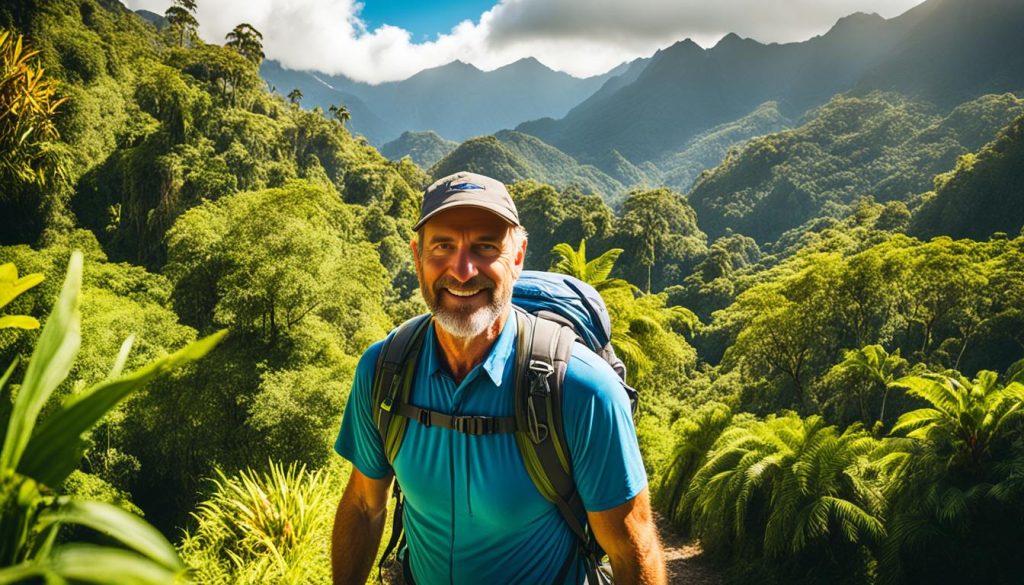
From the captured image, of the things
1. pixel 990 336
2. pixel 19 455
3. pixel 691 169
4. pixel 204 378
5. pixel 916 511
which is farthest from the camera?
pixel 691 169

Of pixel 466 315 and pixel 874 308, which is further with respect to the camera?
pixel 874 308

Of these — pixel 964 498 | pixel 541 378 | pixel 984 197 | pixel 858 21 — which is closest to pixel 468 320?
pixel 541 378

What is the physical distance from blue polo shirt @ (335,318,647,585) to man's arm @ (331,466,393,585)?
155 millimetres

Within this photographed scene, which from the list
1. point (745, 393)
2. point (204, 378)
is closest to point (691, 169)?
point (745, 393)

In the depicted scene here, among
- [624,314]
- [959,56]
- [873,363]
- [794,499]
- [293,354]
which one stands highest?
[959,56]

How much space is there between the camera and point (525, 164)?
113 metres

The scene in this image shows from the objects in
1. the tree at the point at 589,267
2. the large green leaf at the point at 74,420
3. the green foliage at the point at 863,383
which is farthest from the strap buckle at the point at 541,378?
the green foliage at the point at 863,383

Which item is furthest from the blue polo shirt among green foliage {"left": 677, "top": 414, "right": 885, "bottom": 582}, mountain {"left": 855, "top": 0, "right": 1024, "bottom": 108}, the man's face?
mountain {"left": 855, "top": 0, "right": 1024, "bottom": 108}

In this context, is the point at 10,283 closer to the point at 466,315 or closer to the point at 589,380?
the point at 466,315

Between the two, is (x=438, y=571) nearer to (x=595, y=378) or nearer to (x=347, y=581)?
(x=347, y=581)

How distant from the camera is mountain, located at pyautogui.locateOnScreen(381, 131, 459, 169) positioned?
168250 millimetres

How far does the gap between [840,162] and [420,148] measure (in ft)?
418

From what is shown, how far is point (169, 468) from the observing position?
1295 cm

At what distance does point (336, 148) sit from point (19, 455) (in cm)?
4975
